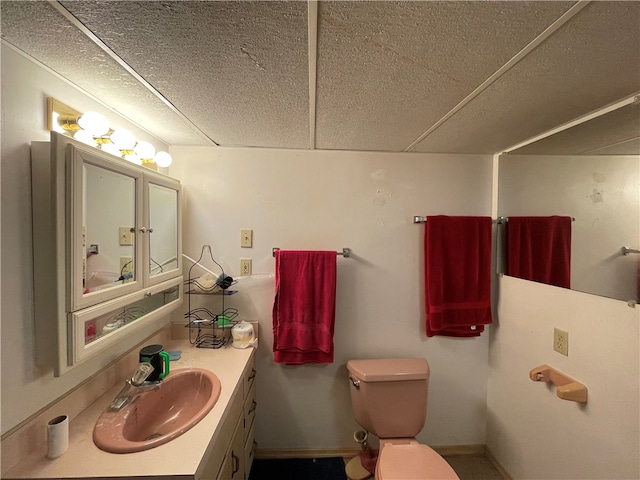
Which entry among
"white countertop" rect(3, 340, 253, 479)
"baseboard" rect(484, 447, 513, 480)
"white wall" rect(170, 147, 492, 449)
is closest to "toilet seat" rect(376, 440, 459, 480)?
"white wall" rect(170, 147, 492, 449)

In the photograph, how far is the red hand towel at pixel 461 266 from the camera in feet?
5.07

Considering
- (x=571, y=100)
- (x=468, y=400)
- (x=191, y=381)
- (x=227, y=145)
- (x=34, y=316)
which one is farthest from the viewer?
(x=468, y=400)

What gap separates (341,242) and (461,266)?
789 millimetres

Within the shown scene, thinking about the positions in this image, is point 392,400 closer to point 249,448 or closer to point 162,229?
point 249,448

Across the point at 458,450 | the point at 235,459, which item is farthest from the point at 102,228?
the point at 458,450

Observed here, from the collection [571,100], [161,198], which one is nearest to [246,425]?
[161,198]

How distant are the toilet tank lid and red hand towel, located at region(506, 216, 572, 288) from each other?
32.2 inches

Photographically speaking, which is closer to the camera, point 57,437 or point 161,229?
point 57,437

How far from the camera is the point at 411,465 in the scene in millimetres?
1146

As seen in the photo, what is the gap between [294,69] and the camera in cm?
79

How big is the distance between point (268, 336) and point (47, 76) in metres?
1.54

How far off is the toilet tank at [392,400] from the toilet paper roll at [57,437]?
4.08ft

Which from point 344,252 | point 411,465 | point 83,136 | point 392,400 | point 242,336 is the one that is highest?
point 83,136

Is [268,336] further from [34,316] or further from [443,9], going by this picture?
[443,9]
